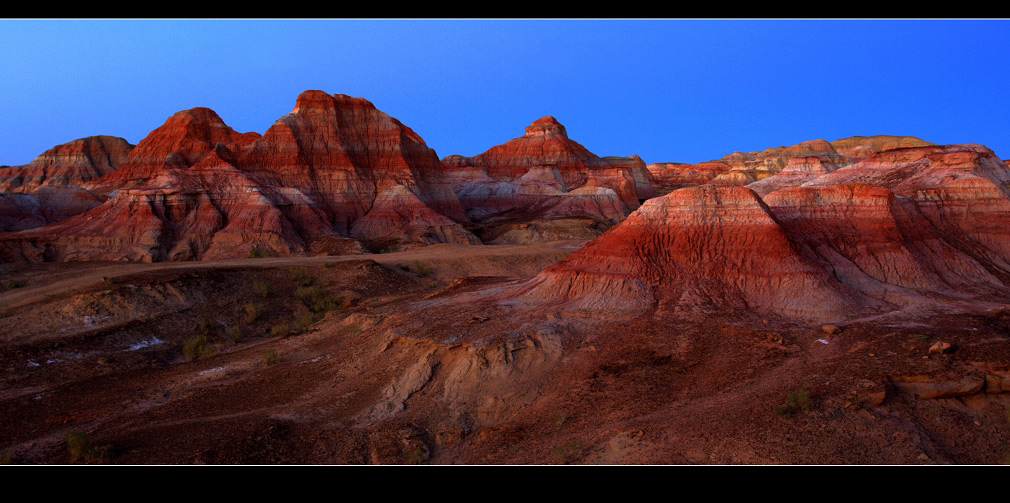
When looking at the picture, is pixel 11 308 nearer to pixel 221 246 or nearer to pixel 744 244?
pixel 221 246

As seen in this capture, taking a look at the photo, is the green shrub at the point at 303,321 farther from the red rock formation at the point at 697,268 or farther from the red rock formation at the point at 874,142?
the red rock formation at the point at 874,142

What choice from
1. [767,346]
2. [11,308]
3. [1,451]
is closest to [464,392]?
[767,346]

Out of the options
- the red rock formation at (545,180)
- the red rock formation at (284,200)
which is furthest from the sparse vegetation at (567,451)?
the red rock formation at (545,180)

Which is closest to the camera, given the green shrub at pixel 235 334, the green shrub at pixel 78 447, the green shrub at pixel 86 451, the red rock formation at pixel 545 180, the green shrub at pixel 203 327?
the green shrub at pixel 86 451

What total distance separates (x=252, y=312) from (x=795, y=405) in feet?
71.4

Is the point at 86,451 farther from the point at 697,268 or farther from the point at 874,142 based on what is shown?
the point at 874,142

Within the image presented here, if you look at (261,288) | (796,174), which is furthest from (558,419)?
(796,174)

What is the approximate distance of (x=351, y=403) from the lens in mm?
A: 13953

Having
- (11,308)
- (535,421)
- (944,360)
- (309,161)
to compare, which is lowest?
(535,421)

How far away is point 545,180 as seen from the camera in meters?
75.0

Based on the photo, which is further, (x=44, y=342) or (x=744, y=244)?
(x=44, y=342)

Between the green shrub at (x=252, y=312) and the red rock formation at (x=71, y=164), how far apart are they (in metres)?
82.7

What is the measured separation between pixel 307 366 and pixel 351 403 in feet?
11.9

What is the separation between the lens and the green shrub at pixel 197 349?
19703 mm
